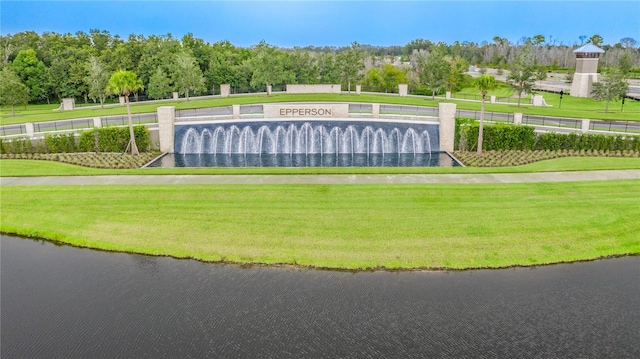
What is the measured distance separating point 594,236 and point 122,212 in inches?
882

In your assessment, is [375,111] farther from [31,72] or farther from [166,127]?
[31,72]

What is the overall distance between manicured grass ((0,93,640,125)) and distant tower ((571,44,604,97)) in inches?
110

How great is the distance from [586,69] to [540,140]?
134ft

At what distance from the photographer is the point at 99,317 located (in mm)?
15422

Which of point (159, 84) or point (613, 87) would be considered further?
point (159, 84)

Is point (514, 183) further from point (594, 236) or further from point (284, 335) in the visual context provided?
point (284, 335)

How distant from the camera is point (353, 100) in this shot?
54.1 metres

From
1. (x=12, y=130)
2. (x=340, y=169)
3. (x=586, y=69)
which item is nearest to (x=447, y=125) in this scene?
(x=340, y=169)

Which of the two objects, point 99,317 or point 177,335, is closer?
point 177,335

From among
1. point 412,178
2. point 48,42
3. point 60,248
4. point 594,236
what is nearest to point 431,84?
point 412,178

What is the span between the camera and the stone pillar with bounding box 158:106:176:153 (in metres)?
38.0

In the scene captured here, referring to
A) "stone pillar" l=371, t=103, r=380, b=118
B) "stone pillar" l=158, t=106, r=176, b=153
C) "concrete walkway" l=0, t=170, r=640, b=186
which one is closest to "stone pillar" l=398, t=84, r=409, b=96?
"stone pillar" l=371, t=103, r=380, b=118

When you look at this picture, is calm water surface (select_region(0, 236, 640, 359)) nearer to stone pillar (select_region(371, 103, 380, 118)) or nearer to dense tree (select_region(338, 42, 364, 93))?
stone pillar (select_region(371, 103, 380, 118))

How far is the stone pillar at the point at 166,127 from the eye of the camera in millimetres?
38000
